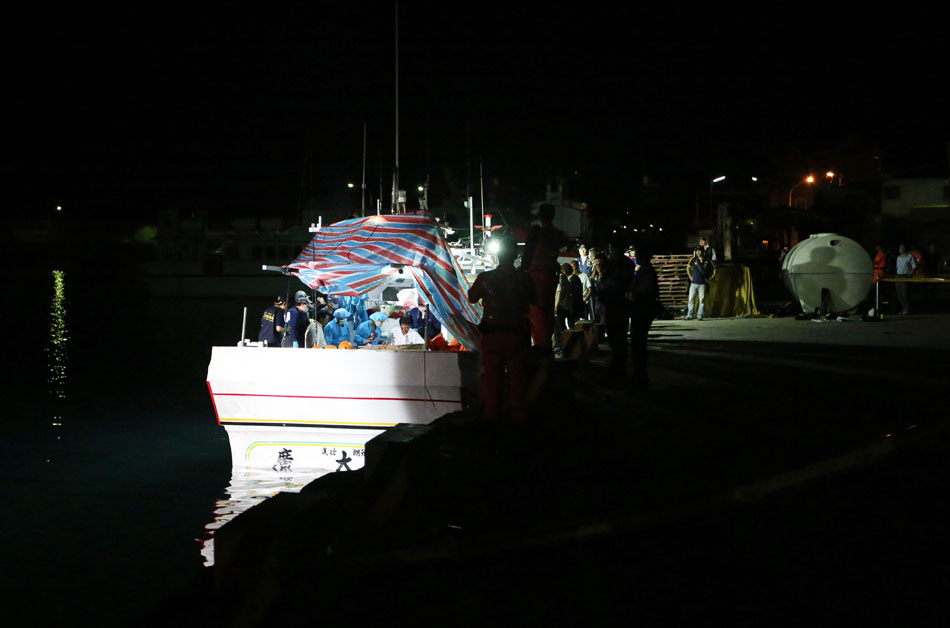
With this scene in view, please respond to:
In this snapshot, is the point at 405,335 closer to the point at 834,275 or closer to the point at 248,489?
the point at 248,489

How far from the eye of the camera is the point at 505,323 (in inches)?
339

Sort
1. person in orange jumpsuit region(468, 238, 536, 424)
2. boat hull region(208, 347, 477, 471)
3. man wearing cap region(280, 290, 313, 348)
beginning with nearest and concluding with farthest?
person in orange jumpsuit region(468, 238, 536, 424) < boat hull region(208, 347, 477, 471) < man wearing cap region(280, 290, 313, 348)

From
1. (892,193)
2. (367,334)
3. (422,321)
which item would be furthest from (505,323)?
(892,193)

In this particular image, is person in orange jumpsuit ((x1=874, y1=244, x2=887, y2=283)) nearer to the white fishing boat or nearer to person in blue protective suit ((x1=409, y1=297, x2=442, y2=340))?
person in blue protective suit ((x1=409, y1=297, x2=442, y2=340))

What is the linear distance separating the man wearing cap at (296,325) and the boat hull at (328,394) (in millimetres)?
1443

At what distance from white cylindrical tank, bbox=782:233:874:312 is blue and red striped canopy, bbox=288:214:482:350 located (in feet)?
41.0

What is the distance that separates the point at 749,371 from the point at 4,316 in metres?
65.1

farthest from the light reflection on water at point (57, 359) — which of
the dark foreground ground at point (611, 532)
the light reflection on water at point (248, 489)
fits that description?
the dark foreground ground at point (611, 532)

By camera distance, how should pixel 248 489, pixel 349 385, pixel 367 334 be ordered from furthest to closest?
pixel 367 334
pixel 248 489
pixel 349 385

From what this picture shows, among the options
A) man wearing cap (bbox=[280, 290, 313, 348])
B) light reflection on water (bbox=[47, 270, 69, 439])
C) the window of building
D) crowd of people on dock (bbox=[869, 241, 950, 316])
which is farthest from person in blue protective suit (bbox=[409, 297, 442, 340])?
the window of building

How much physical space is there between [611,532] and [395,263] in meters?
7.86

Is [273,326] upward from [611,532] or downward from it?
upward

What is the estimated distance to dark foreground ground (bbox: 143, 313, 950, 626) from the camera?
507cm

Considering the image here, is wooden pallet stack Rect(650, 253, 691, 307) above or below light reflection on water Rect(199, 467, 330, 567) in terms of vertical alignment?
above
